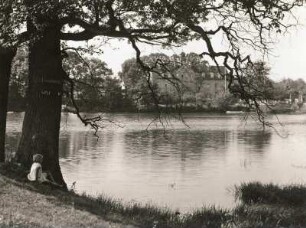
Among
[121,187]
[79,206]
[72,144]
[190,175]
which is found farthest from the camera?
[72,144]

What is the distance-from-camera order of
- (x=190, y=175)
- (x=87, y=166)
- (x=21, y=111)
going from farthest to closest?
(x=21, y=111), (x=87, y=166), (x=190, y=175)

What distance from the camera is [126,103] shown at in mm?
108375

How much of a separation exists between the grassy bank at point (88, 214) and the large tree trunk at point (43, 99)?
1.22 meters

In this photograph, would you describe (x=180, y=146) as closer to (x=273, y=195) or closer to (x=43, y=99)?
(x=273, y=195)

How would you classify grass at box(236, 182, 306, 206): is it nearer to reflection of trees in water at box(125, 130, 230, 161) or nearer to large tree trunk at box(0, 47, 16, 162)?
large tree trunk at box(0, 47, 16, 162)

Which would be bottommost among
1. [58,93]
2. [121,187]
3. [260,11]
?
[121,187]

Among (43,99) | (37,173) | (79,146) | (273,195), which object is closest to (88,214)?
(37,173)

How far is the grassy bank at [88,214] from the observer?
33.0ft

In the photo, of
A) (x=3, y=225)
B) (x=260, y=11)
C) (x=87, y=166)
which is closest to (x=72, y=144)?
(x=87, y=166)

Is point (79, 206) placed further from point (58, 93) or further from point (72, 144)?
point (72, 144)

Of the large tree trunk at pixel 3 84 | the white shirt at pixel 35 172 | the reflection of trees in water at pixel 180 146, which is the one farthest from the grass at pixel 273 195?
the reflection of trees in water at pixel 180 146

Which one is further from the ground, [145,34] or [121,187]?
[145,34]

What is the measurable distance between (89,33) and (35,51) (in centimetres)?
167

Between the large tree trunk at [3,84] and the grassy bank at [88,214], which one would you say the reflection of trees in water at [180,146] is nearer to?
the large tree trunk at [3,84]
